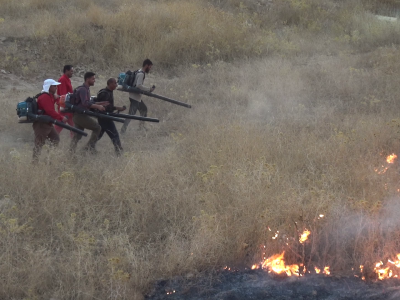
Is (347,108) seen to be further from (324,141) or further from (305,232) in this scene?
(305,232)

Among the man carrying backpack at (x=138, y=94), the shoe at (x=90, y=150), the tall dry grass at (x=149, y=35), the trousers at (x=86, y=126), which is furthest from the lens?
the tall dry grass at (x=149, y=35)

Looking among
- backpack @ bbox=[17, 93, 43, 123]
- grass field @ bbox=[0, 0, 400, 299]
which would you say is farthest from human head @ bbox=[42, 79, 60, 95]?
grass field @ bbox=[0, 0, 400, 299]

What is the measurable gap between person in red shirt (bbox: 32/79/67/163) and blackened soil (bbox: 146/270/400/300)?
120 inches

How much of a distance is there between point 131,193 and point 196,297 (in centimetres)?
169

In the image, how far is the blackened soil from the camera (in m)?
4.60

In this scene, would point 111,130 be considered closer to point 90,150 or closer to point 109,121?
point 109,121

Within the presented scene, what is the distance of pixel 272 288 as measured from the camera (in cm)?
470

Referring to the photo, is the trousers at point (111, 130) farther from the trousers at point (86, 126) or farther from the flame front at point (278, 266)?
the flame front at point (278, 266)

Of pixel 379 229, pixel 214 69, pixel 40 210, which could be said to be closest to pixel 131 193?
pixel 40 210

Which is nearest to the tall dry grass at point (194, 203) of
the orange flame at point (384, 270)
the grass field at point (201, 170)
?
the grass field at point (201, 170)

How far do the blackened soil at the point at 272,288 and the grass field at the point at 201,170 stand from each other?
0.15 meters

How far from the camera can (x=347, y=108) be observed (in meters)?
9.16

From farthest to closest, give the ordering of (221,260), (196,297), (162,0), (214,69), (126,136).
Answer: (162,0)
(214,69)
(126,136)
(221,260)
(196,297)

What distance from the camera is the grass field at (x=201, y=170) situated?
195 inches
